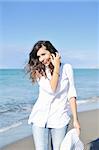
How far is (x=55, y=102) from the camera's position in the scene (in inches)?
94.1

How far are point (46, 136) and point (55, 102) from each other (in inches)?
9.3

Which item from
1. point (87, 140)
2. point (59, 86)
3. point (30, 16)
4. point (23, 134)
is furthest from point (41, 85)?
point (30, 16)

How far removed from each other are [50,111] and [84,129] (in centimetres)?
356

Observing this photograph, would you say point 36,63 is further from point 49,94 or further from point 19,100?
point 19,100

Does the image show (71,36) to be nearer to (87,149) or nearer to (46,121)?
(87,149)

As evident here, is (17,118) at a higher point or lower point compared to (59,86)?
lower

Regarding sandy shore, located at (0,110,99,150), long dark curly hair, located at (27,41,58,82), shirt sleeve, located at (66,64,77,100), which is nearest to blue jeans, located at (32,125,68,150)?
shirt sleeve, located at (66,64,77,100)

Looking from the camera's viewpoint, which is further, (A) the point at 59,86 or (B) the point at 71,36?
(B) the point at 71,36

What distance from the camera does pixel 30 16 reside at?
612 inches

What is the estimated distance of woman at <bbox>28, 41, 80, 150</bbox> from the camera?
2381mm

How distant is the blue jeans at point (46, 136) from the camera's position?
95.3 inches

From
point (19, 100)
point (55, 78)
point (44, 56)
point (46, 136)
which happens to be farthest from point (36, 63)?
point (19, 100)

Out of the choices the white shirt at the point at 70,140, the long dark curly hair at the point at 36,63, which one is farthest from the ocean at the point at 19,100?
the white shirt at the point at 70,140

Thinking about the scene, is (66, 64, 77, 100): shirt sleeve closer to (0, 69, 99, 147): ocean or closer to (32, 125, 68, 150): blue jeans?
(32, 125, 68, 150): blue jeans
